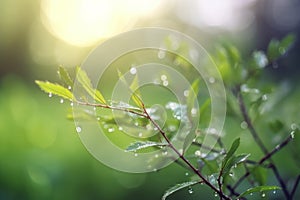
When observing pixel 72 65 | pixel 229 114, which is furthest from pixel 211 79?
pixel 72 65

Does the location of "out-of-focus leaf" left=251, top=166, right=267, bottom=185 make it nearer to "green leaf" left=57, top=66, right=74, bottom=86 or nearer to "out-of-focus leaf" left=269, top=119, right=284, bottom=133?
"out-of-focus leaf" left=269, top=119, right=284, bottom=133

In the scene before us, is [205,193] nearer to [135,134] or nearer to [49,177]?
[49,177]

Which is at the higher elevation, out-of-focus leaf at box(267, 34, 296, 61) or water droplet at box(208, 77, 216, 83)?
out-of-focus leaf at box(267, 34, 296, 61)

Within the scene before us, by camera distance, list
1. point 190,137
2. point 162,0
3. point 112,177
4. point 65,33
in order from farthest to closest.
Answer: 1. point 162,0
2. point 65,33
3. point 112,177
4. point 190,137

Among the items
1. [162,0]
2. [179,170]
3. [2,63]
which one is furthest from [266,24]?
[179,170]

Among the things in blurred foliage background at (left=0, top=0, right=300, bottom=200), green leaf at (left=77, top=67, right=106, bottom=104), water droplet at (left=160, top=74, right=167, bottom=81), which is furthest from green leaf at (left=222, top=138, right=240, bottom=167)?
blurred foliage background at (left=0, top=0, right=300, bottom=200)

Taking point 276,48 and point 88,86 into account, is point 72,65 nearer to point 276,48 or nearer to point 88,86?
point 276,48

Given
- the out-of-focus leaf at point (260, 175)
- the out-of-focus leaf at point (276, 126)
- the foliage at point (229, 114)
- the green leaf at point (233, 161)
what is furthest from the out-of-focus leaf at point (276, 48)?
the green leaf at point (233, 161)
